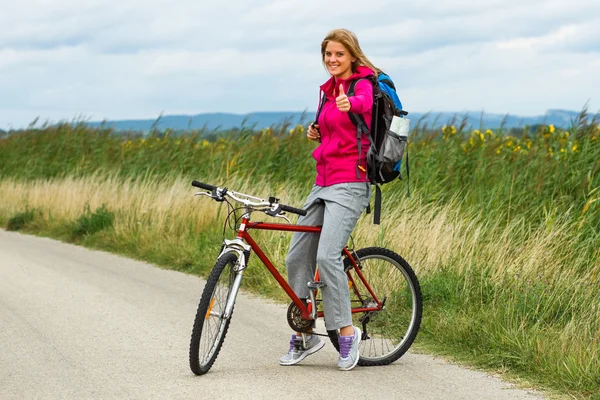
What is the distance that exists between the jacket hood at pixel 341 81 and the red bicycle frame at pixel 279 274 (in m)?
0.89

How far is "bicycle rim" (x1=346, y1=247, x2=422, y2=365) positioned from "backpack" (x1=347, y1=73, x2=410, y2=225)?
716 millimetres

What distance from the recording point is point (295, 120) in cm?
1594

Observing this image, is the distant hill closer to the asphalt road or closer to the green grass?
the green grass

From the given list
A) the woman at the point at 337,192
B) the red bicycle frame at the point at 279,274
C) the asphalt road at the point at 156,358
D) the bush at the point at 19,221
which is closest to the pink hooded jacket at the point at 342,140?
the woman at the point at 337,192

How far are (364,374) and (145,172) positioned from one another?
11.3 m

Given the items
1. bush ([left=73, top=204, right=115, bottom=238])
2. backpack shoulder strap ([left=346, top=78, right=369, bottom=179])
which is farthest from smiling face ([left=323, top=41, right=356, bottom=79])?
bush ([left=73, top=204, right=115, bottom=238])

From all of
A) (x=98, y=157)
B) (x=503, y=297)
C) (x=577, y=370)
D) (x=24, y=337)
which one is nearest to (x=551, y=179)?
(x=503, y=297)

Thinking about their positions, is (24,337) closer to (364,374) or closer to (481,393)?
(364,374)

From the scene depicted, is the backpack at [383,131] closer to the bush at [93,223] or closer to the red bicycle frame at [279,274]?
the red bicycle frame at [279,274]

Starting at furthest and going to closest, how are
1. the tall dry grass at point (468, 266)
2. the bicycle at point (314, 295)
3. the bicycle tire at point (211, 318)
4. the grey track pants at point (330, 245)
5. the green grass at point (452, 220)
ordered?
1. the green grass at point (452, 220)
2. the tall dry grass at point (468, 266)
3. the grey track pants at point (330, 245)
4. the bicycle at point (314, 295)
5. the bicycle tire at point (211, 318)

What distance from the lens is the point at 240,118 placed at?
1661 centimetres

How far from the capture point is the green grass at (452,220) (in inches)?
268

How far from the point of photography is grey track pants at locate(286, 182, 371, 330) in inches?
234

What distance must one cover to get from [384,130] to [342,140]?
29cm
